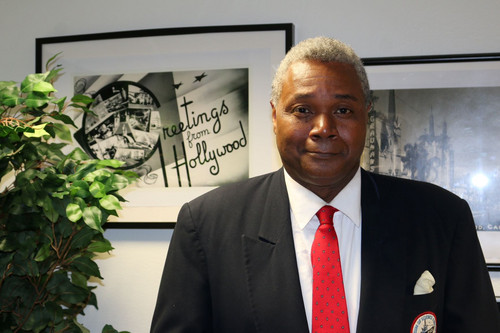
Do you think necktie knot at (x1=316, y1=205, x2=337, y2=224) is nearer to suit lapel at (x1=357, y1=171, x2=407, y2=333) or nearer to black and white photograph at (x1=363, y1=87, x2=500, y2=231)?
suit lapel at (x1=357, y1=171, x2=407, y2=333)

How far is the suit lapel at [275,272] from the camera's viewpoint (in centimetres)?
109

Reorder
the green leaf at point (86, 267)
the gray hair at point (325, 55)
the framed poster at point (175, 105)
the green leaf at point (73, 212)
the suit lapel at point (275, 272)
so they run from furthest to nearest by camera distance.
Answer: the framed poster at point (175, 105), the green leaf at point (86, 267), the green leaf at point (73, 212), the gray hair at point (325, 55), the suit lapel at point (275, 272)

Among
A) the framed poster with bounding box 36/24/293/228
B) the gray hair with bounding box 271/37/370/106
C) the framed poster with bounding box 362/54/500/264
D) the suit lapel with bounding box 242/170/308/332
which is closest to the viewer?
the suit lapel with bounding box 242/170/308/332

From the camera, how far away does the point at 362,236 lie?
1.18 metres

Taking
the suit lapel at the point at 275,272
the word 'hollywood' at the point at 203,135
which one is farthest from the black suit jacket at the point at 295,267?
the word 'hollywood' at the point at 203,135

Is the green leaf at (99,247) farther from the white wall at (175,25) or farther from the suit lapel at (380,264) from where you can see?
the suit lapel at (380,264)

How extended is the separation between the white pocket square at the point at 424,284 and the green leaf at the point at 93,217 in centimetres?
98

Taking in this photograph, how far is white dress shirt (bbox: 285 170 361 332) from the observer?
1160mm

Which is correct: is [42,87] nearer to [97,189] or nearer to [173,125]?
[97,189]

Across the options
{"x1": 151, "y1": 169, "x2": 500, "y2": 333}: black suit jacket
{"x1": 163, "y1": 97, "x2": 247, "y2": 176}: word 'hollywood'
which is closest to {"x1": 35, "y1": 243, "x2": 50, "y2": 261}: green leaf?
{"x1": 163, "y1": 97, "x2": 247, "y2": 176}: word 'hollywood'

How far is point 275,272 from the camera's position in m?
1.14

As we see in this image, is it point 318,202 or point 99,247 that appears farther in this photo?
point 99,247

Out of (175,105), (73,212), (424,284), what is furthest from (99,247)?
(424,284)

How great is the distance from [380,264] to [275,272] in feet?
0.72
